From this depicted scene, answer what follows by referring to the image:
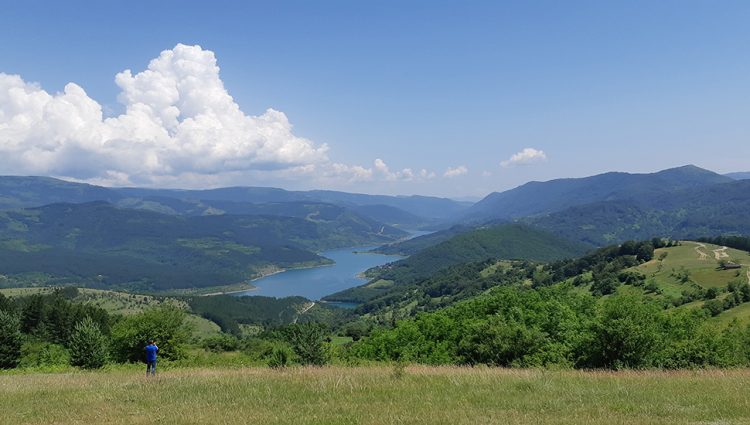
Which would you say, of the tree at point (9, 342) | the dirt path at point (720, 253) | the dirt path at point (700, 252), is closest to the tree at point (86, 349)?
the tree at point (9, 342)

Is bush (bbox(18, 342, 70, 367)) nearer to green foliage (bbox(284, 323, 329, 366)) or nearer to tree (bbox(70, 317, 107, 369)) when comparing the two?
tree (bbox(70, 317, 107, 369))

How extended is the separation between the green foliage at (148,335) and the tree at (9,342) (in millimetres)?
11281

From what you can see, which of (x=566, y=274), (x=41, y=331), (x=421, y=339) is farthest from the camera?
(x=566, y=274)

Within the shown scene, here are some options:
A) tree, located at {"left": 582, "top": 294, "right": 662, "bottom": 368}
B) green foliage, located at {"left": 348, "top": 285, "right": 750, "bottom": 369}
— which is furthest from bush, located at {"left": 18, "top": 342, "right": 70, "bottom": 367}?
tree, located at {"left": 582, "top": 294, "right": 662, "bottom": 368}

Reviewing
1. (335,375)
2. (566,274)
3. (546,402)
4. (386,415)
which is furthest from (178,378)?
(566,274)

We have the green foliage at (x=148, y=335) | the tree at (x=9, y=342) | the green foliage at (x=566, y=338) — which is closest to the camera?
the green foliage at (x=566, y=338)

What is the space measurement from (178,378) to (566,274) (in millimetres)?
174357

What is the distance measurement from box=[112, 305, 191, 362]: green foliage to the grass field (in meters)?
30.9

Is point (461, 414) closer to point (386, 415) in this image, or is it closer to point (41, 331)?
point (386, 415)

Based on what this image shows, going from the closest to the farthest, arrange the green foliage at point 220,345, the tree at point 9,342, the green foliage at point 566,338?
1. the green foliage at point 566,338
2. the tree at point 9,342
3. the green foliage at point 220,345

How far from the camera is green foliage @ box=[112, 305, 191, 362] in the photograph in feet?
157

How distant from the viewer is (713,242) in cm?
18575

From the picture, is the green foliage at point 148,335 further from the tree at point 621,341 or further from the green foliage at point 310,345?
the tree at point 621,341

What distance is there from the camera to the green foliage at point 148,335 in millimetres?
47938
